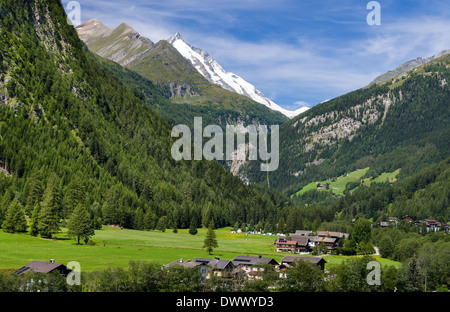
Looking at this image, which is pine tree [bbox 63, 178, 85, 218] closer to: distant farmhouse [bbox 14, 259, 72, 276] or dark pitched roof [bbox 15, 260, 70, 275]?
distant farmhouse [bbox 14, 259, 72, 276]

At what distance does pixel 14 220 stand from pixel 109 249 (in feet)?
96.4

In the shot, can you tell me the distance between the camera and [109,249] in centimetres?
12688

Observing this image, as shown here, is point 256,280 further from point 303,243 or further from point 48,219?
point 303,243

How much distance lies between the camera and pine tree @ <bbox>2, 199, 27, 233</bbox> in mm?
134625

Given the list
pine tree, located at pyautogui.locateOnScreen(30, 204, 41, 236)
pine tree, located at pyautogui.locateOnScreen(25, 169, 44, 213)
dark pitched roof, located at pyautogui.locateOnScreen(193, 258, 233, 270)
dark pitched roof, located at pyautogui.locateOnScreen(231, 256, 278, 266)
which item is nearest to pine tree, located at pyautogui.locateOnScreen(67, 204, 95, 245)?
pine tree, located at pyautogui.locateOnScreen(30, 204, 41, 236)

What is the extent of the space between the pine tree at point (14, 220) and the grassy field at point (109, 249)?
3.37 m

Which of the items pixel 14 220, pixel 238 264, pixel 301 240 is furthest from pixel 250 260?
pixel 301 240

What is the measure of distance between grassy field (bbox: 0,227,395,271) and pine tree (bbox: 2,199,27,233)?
337 cm

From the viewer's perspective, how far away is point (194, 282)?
91125 mm

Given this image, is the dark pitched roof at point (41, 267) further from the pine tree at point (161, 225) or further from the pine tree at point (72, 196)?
the pine tree at point (161, 225)

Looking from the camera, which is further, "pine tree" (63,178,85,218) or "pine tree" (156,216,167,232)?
"pine tree" (156,216,167,232)
